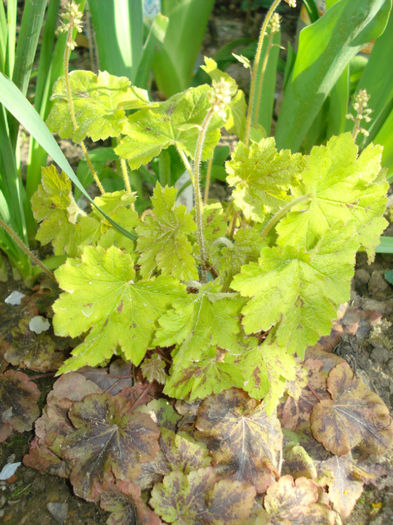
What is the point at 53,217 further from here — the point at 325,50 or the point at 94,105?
the point at 325,50

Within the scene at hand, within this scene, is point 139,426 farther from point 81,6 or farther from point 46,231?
point 81,6

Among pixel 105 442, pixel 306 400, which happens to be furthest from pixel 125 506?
pixel 306 400

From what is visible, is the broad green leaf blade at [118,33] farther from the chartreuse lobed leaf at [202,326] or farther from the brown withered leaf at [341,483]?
the brown withered leaf at [341,483]

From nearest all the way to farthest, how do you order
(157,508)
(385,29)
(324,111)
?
(157,508), (385,29), (324,111)

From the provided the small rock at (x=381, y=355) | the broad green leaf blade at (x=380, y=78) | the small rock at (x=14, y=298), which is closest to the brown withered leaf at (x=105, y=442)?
the small rock at (x=14, y=298)

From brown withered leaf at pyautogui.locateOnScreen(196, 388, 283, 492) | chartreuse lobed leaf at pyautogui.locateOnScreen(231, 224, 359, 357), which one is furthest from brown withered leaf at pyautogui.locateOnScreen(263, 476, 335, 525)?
chartreuse lobed leaf at pyautogui.locateOnScreen(231, 224, 359, 357)

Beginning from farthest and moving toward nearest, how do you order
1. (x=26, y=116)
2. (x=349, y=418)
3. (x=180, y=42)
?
1. (x=180, y=42)
2. (x=349, y=418)
3. (x=26, y=116)

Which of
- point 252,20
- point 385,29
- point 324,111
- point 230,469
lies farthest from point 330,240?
point 252,20
